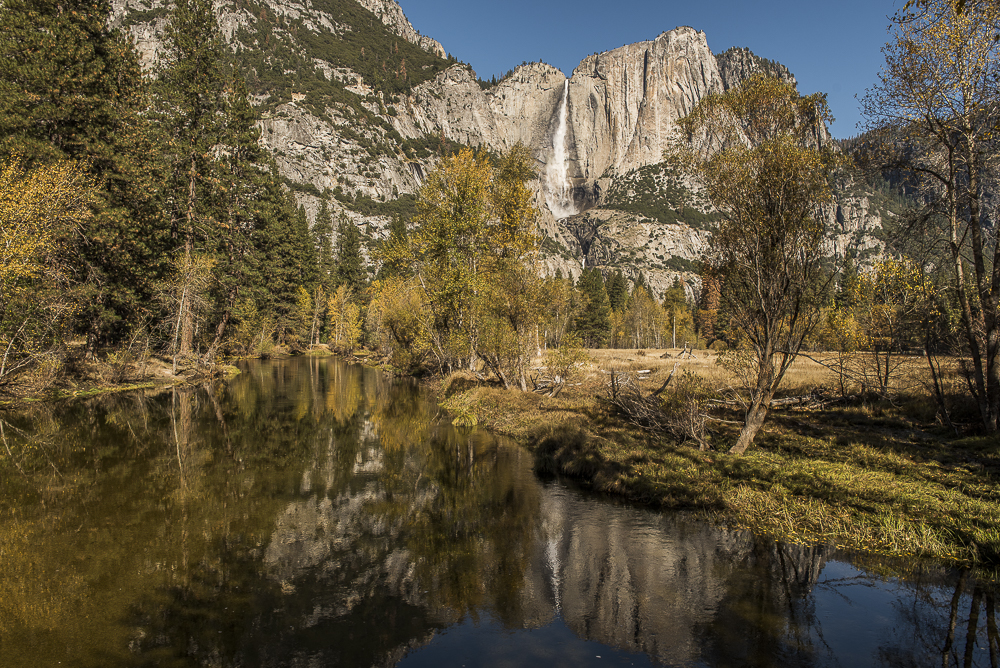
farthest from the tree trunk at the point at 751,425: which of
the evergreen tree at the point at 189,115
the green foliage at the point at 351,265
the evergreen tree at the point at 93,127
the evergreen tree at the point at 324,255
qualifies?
the green foliage at the point at 351,265

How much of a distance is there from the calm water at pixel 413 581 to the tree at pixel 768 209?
19.7 ft

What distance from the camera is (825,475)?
11672mm

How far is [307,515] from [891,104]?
21.7 m

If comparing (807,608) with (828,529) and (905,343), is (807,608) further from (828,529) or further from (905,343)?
(905,343)

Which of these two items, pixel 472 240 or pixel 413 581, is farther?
pixel 472 240

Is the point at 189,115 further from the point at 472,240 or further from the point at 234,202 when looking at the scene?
the point at 472,240

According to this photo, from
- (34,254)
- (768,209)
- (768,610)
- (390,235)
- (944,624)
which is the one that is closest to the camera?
(944,624)

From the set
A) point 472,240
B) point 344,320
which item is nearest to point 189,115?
point 472,240

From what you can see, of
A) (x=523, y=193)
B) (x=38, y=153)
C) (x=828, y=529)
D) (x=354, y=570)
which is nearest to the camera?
(x=354, y=570)

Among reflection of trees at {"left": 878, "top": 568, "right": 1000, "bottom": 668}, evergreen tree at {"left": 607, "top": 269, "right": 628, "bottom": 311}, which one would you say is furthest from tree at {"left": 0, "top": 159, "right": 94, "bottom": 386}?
evergreen tree at {"left": 607, "top": 269, "right": 628, "bottom": 311}

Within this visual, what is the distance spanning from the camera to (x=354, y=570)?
8.91 meters

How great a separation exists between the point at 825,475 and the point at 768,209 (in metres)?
7.12

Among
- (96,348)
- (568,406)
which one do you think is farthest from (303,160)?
(568,406)

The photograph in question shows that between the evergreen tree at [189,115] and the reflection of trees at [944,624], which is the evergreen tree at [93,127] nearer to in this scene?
the evergreen tree at [189,115]
